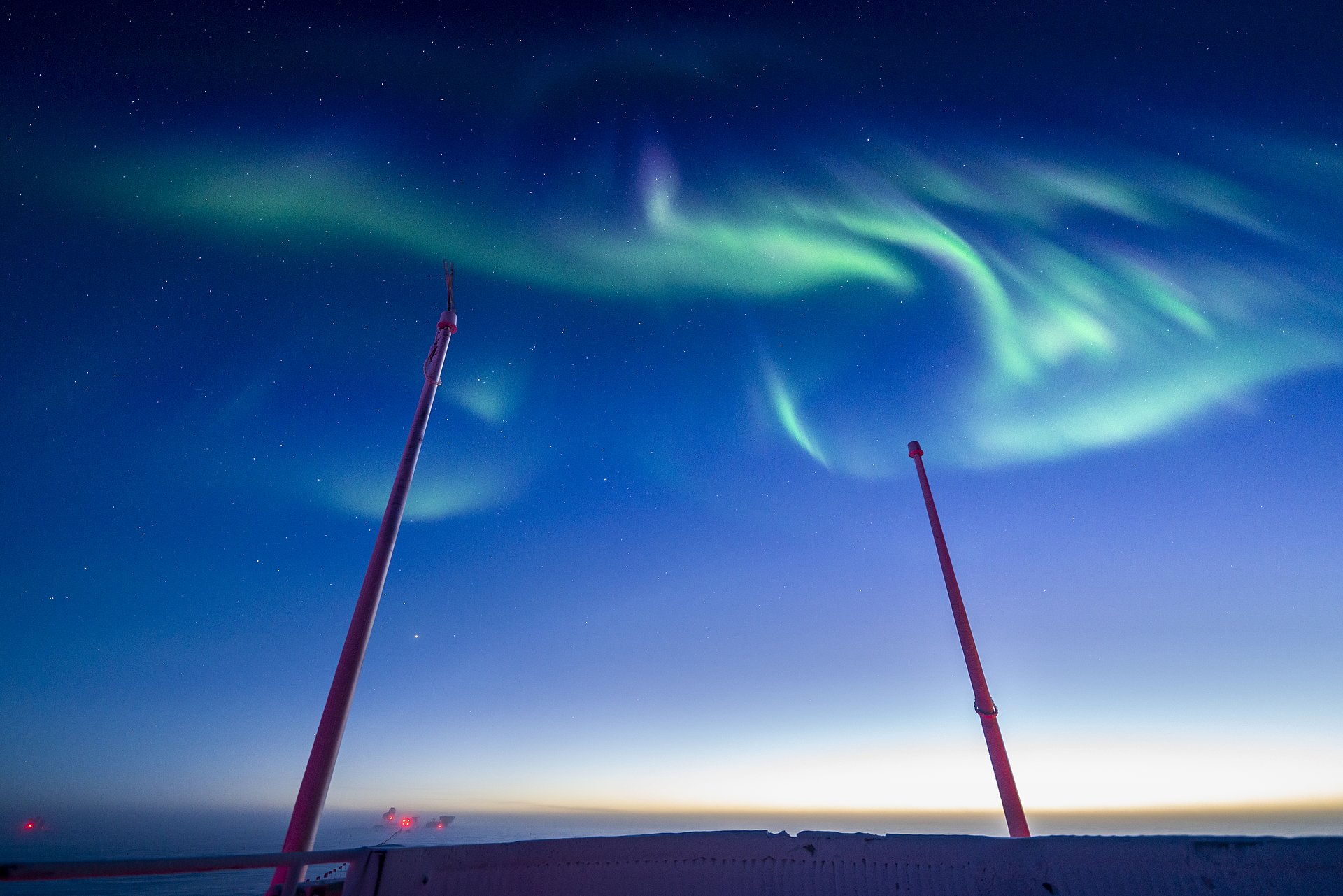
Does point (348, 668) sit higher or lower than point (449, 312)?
lower

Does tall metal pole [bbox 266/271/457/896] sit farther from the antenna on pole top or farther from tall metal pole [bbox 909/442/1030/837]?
tall metal pole [bbox 909/442/1030/837]

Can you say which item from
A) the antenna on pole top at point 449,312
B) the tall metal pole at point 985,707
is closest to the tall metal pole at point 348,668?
the antenna on pole top at point 449,312

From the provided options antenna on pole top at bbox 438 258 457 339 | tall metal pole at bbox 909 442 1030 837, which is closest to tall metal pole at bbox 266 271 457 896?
antenna on pole top at bbox 438 258 457 339

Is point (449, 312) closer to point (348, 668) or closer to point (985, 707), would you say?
point (348, 668)

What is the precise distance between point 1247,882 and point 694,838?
379 cm

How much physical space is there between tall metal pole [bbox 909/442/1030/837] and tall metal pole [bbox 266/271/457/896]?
38.5 ft

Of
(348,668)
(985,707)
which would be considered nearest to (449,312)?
(348,668)

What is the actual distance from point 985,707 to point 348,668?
12.6 metres

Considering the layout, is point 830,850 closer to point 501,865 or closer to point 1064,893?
point 1064,893

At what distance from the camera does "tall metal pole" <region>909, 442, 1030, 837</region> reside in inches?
475

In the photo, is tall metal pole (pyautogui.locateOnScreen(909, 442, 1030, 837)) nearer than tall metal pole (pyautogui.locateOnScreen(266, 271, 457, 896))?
No

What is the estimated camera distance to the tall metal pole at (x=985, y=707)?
12062 mm

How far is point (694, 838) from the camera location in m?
5.17

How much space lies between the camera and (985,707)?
43.1 ft
